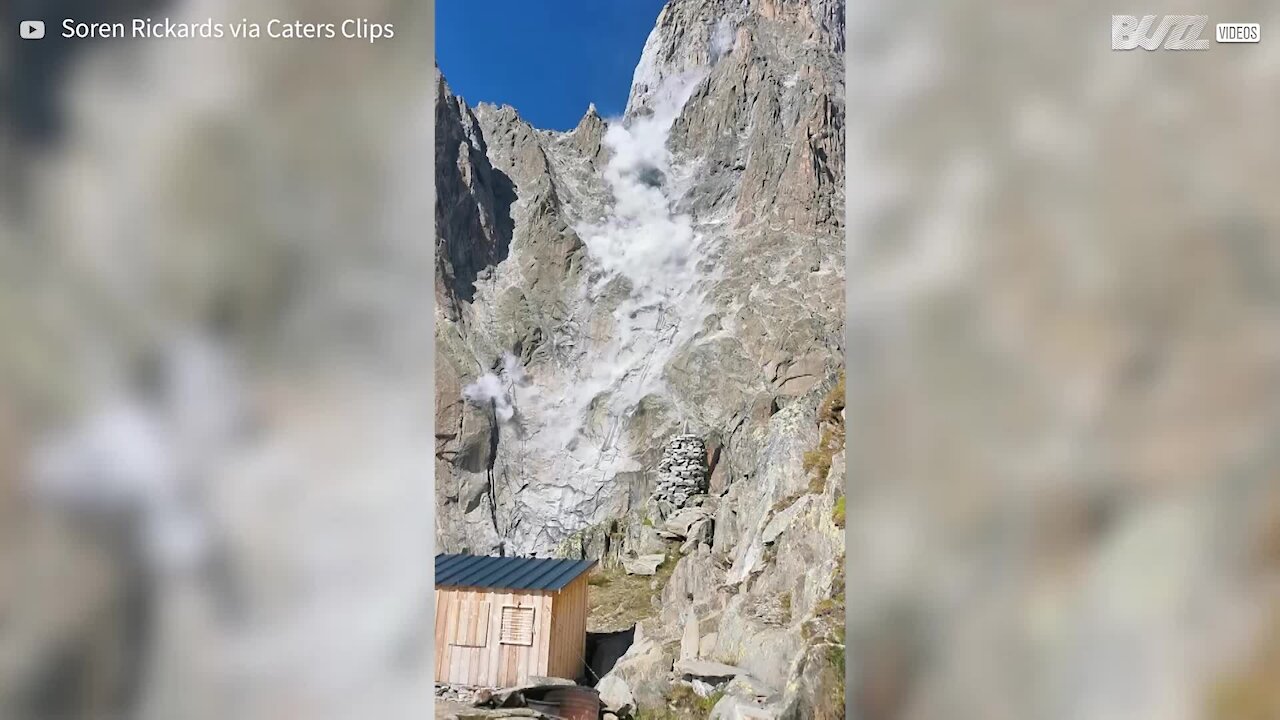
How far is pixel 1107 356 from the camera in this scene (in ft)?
6.76

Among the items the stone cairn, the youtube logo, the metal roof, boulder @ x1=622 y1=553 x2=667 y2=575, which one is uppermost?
the youtube logo

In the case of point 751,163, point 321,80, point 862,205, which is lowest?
point 862,205

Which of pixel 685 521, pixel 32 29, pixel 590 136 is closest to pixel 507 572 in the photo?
pixel 32 29

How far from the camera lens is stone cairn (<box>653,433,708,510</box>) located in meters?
20.0

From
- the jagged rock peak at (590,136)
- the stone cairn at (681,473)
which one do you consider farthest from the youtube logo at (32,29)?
the jagged rock peak at (590,136)

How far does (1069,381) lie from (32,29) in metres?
3.24

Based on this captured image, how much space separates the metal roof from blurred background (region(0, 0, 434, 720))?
5.73 m

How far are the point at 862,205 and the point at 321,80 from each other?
1.69 m

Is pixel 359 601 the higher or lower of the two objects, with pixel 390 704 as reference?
higher

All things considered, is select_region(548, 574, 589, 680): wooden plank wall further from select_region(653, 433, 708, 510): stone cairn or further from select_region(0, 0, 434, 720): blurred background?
select_region(653, 433, 708, 510): stone cairn

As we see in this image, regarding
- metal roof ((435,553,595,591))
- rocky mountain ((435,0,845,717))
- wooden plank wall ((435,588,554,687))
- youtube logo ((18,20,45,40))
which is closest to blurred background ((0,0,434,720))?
youtube logo ((18,20,45,40))

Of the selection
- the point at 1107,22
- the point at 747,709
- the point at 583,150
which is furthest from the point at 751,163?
the point at 1107,22

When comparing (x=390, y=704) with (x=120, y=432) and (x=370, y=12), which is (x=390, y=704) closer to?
(x=120, y=432)

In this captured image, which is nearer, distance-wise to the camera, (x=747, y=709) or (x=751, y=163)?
(x=747, y=709)
